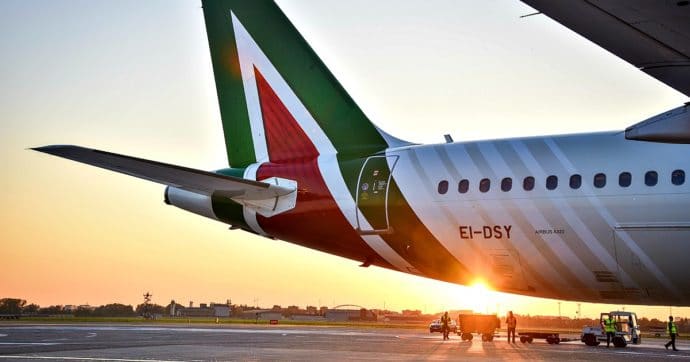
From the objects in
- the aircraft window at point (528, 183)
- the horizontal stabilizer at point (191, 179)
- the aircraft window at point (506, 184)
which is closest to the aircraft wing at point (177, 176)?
the horizontal stabilizer at point (191, 179)

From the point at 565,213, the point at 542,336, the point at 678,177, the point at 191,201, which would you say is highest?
the point at 191,201

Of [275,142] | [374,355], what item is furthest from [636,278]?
[275,142]

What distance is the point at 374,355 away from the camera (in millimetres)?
18234

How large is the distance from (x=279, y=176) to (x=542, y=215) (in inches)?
277

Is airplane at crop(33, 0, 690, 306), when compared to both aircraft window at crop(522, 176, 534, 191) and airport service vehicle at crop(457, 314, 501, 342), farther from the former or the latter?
airport service vehicle at crop(457, 314, 501, 342)

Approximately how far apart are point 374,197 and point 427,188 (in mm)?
1297

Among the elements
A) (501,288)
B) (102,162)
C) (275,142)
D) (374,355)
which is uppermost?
(275,142)

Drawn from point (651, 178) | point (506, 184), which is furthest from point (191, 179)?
point (651, 178)

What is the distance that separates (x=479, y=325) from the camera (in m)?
31.4

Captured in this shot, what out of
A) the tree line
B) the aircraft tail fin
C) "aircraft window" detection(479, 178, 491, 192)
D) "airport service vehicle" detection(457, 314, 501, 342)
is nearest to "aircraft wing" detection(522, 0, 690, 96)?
"aircraft window" detection(479, 178, 491, 192)

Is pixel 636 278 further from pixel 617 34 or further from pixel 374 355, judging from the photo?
pixel 617 34

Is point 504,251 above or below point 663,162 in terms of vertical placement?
below

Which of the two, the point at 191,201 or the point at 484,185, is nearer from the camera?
the point at 484,185

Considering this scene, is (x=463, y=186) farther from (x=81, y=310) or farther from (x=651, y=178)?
(x=81, y=310)
